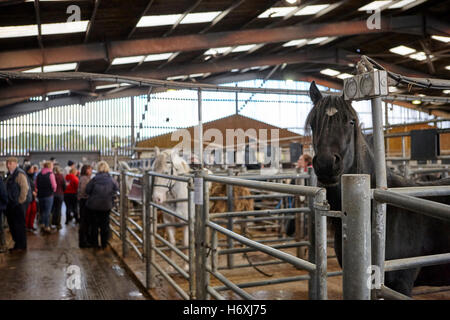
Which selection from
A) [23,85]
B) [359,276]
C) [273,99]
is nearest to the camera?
[359,276]

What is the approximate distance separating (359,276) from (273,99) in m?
21.4

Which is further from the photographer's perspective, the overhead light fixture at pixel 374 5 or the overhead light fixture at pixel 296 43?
the overhead light fixture at pixel 296 43

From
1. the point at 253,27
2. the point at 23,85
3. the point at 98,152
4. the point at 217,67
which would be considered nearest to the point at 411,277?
the point at 253,27

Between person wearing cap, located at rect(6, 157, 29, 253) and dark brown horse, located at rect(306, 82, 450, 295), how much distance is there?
5479 mm

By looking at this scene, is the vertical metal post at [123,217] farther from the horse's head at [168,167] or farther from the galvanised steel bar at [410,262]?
the galvanised steel bar at [410,262]

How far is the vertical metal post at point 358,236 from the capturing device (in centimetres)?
101

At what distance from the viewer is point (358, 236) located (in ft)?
3.34

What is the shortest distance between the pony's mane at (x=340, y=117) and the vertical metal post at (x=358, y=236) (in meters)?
1.20

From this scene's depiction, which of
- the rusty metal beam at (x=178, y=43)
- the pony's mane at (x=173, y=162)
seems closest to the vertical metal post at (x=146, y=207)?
the pony's mane at (x=173, y=162)

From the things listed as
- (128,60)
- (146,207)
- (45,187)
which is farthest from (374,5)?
(45,187)
